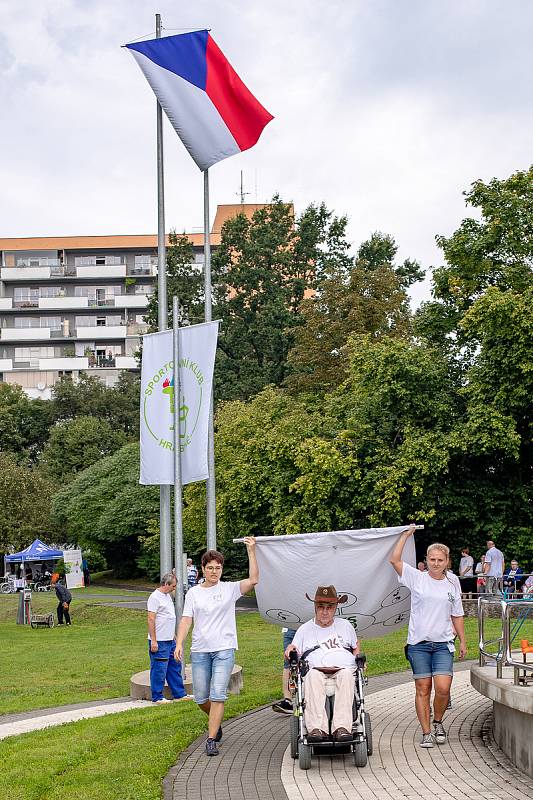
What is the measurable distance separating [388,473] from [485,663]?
2454 centimetres

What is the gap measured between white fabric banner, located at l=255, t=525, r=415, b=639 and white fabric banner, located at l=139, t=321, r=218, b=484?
4697 millimetres

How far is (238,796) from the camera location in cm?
874

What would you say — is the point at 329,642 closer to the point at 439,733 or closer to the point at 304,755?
the point at 304,755

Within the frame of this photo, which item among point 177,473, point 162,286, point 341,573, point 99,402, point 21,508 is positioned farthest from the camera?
point 99,402

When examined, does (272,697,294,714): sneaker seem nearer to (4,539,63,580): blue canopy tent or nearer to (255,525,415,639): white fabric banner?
(255,525,415,639): white fabric banner

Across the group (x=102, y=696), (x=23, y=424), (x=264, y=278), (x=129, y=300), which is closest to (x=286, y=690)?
(x=102, y=696)

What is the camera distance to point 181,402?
16.3 metres

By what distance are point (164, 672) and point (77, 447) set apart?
6554 cm

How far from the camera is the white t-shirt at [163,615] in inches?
567

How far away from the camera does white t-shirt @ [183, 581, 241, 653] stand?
10.6 m

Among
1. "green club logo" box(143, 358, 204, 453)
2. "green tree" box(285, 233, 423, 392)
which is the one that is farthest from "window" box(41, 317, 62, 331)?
"green club logo" box(143, 358, 204, 453)

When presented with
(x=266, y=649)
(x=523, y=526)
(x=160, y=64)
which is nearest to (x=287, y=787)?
(x=160, y=64)

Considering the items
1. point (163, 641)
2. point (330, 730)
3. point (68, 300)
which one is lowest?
point (330, 730)

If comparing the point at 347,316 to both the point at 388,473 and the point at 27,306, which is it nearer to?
the point at 388,473
